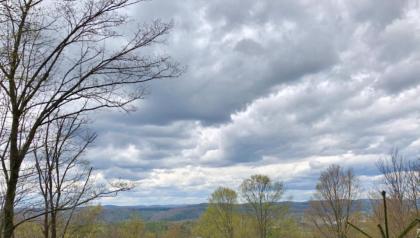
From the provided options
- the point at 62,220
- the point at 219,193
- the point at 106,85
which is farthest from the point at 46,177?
the point at 219,193

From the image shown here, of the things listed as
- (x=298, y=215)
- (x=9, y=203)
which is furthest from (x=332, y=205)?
(x=9, y=203)

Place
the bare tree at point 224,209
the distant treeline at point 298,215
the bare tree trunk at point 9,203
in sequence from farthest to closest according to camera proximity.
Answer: the bare tree at point 224,209 < the distant treeline at point 298,215 < the bare tree trunk at point 9,203

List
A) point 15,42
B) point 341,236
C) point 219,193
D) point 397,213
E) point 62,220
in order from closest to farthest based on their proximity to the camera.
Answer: point 15,42 < point 62,220 < point 397,213 < point 341,236 < point 219,193

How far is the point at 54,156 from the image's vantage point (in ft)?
30.7

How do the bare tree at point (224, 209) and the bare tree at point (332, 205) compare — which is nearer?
the bare tree at point (332, 205)

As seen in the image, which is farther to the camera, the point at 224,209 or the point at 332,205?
the point at 224,209

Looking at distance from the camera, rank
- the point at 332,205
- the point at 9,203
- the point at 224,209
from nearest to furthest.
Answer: the point at 9,203
the point at 332,205
the point at 224,209

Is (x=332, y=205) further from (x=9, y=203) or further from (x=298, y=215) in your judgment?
(x=9, y=203)

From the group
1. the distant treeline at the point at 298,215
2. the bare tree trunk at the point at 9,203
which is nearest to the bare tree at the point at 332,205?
the distant treeline at the point at 298,215

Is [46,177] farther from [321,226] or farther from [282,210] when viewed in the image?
[282,210]

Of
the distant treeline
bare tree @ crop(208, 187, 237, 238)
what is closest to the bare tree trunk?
the distant treeline

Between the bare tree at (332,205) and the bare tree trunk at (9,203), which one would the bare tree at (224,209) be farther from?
the bare tree trunk at (9,203)

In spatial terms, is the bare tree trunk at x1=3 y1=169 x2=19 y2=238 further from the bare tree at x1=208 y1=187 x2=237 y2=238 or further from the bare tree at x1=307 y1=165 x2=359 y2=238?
the bare tree at x1=208 y1=187 x2=237 y2=238

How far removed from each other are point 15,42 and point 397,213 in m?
27.1
